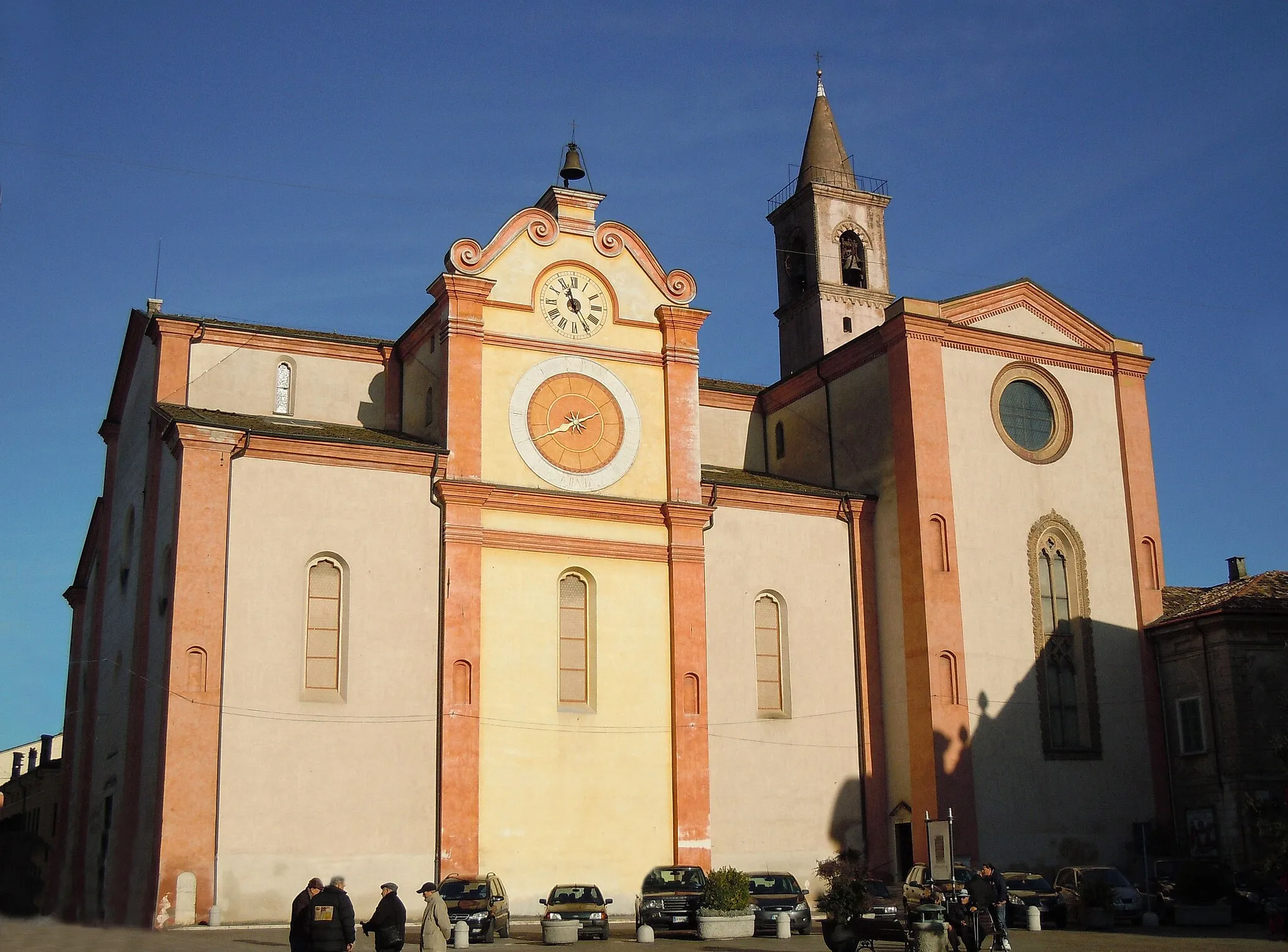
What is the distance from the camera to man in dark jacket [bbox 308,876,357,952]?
17078 millimetres

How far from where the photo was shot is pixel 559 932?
2747 centimetres

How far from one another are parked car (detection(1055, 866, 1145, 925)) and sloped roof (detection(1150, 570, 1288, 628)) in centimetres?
822

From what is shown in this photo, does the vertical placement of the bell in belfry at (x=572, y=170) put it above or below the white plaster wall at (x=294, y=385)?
above

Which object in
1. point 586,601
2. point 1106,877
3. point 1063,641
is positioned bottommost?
point 1106,877

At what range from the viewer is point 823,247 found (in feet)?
181

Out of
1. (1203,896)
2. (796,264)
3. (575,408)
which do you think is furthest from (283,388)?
(1203,896)

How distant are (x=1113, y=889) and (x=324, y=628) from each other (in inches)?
715

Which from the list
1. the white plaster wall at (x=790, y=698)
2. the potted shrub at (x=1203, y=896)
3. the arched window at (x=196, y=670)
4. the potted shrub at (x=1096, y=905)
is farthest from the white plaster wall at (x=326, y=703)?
the potted shrub at (x=1203, y=896)

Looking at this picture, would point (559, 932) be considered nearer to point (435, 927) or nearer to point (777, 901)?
point (777, 901)

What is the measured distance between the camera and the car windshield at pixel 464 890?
28656 mm

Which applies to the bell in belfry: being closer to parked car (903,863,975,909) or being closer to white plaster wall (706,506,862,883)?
white plaster wall (706,506,862,883)

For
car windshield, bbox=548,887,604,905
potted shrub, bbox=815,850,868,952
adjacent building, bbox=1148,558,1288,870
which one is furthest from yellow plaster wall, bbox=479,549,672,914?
adjacent building, bbox=1148,558,1288,870

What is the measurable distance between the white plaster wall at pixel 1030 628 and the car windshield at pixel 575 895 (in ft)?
36.5

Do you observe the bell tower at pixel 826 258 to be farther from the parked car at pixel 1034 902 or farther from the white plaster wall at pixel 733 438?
the parked car at pixel 1034 902
